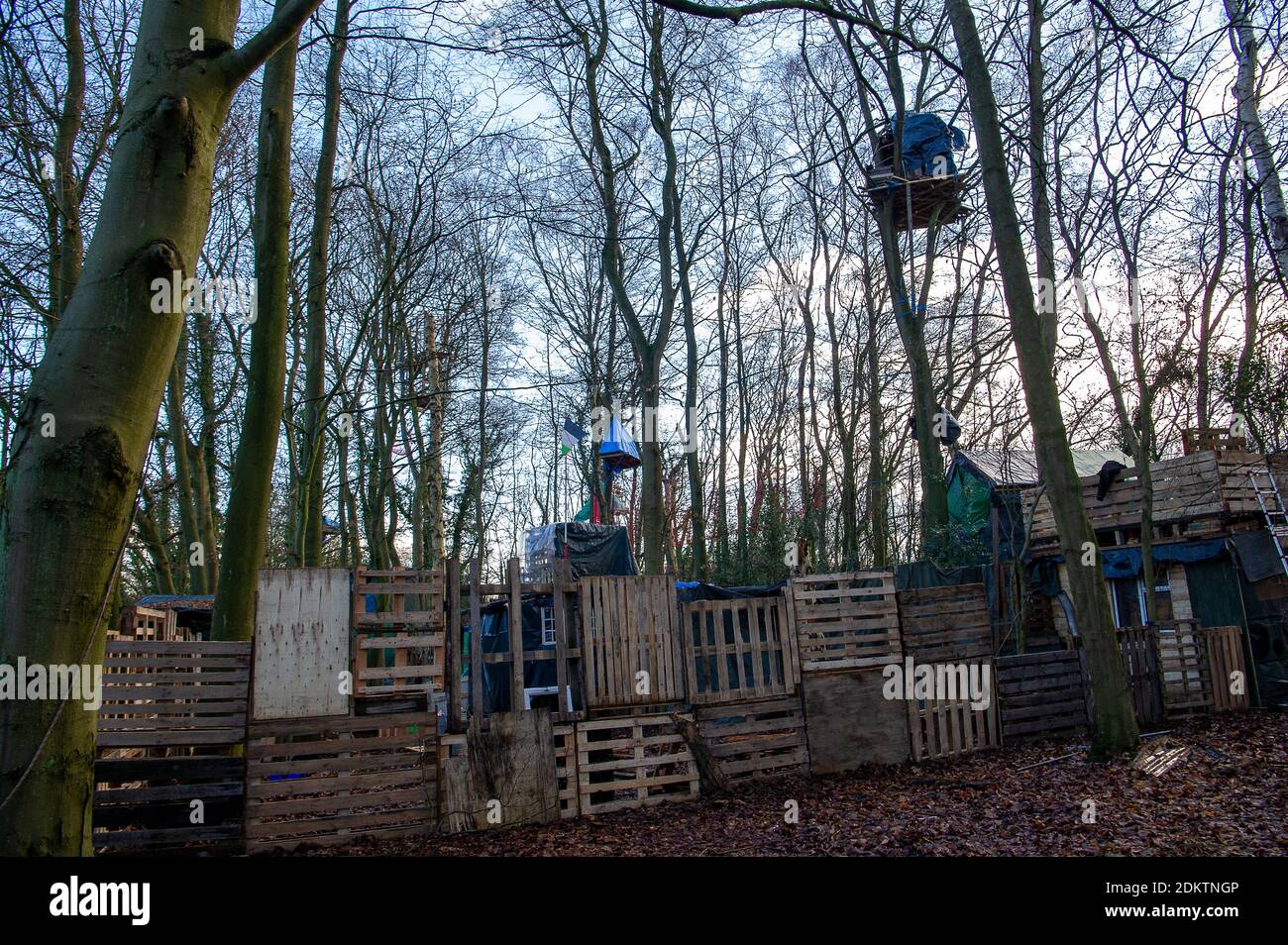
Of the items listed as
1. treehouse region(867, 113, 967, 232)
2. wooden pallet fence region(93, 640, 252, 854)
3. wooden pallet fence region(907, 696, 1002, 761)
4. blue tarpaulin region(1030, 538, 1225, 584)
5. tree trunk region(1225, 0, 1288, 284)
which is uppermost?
treehouse region(867, 113, 967, 232)

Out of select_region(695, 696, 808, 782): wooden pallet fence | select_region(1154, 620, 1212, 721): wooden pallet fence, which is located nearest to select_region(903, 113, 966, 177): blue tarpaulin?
select_region(1154, 620, 1212, 721): wooden pallet fence

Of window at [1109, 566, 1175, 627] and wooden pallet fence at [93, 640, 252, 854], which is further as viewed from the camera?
window at [1109, 566, 1175, 627]

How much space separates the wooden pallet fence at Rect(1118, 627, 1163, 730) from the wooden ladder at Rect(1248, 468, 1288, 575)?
3231 mm

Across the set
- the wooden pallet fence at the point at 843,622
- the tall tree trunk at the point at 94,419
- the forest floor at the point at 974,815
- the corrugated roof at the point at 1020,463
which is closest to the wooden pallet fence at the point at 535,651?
the forest floor at the point at 974,815

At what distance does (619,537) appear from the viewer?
61.5 ft

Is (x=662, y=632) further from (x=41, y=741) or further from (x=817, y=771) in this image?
(x=41, y=741)

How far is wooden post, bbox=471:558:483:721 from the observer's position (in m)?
8.34

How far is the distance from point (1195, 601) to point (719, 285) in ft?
52.9

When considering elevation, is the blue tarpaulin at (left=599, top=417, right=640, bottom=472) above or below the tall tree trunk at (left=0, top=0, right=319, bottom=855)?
above

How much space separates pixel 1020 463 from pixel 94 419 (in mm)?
22432

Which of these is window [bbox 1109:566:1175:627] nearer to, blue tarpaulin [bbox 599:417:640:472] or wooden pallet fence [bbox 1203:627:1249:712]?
wooden pallet fence [bbox 1203:627:1249:712]

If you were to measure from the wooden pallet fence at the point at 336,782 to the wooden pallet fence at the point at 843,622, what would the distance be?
14.4ft

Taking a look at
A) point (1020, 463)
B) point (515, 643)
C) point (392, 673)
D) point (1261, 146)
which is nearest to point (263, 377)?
point (392, 673)
